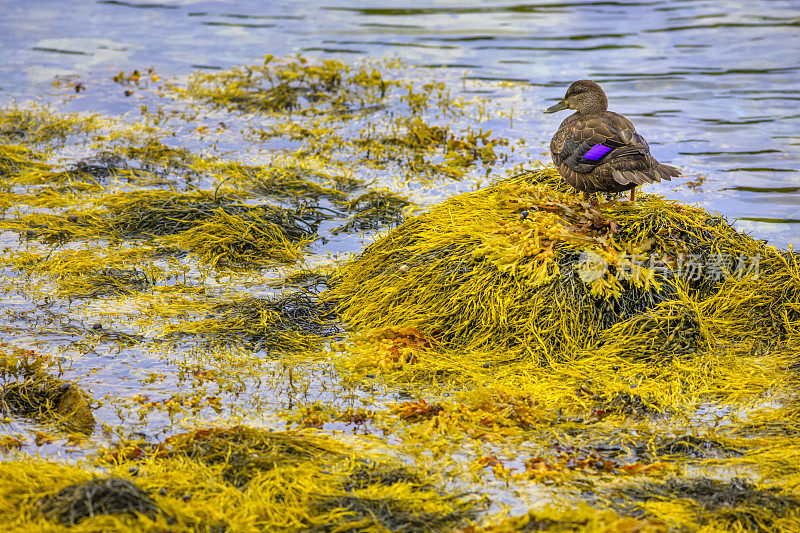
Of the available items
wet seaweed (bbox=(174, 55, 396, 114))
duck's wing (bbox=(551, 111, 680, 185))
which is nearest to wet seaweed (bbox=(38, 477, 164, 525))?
duck's wing (bbox=(551, 111, 680, 185))

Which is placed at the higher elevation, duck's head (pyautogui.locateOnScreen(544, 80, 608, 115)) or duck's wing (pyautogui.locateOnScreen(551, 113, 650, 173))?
duck's head (pyautogui.locateOnScreen(544, 80, 608, 115))

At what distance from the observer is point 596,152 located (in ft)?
19.3

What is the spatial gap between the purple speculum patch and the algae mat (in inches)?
14.0

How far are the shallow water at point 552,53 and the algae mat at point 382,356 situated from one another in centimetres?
247

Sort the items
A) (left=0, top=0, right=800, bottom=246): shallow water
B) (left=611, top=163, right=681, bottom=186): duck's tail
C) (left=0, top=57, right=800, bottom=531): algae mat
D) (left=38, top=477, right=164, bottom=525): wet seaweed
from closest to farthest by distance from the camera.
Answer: (left=38, top=477, right=164, bottom=525): wet seaweed → (left=0, top=57, right=800, bottom=531): algae mat → (left=611, top=163, right=681, bottom=186): duck's tail → (left=0, top=0, right=800, bottom=246): shallow water

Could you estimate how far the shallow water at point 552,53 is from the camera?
9820 millimetres

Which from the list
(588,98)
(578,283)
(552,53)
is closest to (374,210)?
(588,98)

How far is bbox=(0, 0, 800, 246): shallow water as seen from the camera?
982 centimetres

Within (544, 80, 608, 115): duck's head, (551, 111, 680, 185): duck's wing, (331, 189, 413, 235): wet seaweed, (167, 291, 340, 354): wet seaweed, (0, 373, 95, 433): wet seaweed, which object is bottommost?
(0, 373, 95, 433): wet seaweed

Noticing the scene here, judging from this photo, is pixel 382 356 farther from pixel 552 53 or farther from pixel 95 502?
pixel 552 53

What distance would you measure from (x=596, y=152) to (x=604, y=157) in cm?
7

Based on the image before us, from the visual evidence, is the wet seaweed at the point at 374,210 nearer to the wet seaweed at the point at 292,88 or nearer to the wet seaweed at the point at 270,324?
the wet seaweed at the point at 270,324

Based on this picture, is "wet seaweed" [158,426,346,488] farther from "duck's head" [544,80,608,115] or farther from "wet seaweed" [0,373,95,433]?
"duck's head" [544,80,608,115]

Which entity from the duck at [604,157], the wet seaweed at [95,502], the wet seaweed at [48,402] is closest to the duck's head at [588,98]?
the duck at [604,157]
